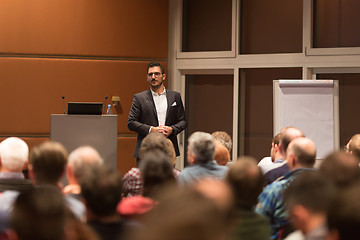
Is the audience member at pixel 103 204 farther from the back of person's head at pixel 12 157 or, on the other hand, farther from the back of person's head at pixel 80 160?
the back of person's head at pixel 12 157

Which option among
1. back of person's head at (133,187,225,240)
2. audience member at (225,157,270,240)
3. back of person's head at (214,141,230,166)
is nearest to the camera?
back of person's head at (133,187,225,240)

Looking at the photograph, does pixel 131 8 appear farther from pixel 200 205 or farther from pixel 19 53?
pixel 200 205

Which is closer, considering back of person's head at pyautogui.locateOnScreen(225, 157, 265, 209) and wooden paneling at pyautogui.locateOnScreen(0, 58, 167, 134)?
back of person's head at pyautogui.locateOnScreen(225, 157, 265, 209)

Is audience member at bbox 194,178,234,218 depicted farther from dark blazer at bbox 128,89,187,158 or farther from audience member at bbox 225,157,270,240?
dark blazer at bbox 128,89,187,158

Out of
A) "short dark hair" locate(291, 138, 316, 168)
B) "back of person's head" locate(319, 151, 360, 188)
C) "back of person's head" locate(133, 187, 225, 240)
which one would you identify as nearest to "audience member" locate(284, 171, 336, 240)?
"back of person's head" locate(319, 151, 360, 188)

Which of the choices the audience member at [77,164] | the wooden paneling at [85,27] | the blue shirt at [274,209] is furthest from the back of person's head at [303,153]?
the wooden paneling at [85,27]

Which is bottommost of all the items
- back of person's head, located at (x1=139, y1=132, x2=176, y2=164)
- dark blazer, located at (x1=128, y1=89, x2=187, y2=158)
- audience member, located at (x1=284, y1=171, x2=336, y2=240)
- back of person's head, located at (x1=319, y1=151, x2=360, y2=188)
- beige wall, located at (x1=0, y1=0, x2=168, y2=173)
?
audience member, located at (x1=284, y1=171, x2=336, y2=240)

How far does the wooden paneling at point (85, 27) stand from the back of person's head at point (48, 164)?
3827 mm

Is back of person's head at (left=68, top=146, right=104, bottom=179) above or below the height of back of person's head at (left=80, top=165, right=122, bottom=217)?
above

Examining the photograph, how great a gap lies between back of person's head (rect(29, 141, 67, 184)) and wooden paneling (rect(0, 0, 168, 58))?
12.6ft

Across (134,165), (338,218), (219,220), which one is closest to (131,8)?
(134,165)

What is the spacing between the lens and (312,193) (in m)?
1.90

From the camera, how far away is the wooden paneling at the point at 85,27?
6.02 metres

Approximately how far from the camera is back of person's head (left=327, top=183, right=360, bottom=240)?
4.79 ft
